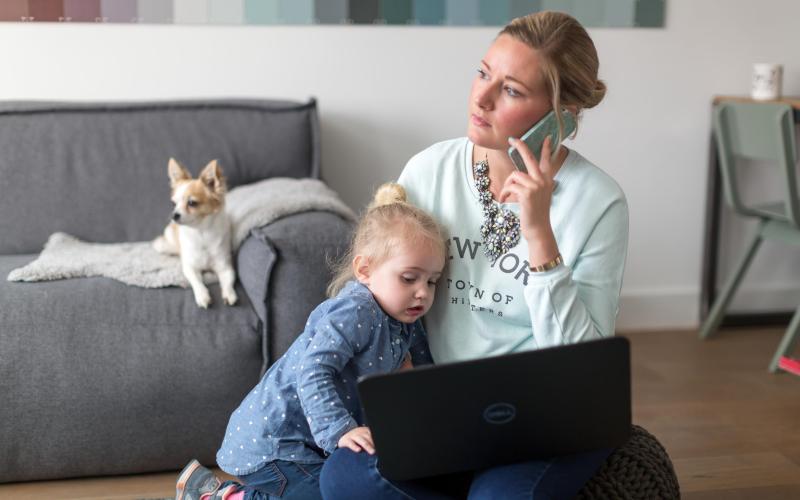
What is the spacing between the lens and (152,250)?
250 cm

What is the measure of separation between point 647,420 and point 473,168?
126 cm

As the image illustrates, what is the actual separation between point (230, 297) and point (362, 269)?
0.71 metres

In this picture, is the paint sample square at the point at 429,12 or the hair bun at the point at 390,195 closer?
the hair bun at the point at 390,195

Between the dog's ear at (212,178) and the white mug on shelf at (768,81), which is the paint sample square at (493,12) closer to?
the white mug on shelf at (768,81)

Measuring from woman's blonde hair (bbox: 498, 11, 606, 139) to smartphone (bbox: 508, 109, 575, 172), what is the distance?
0.04 ft

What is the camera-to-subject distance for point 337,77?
3129 millimetres

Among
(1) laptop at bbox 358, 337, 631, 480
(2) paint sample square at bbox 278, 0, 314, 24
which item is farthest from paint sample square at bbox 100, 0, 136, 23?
(1) laptop at bbox 358, 337, 631, 480

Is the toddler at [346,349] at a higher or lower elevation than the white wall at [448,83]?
lower

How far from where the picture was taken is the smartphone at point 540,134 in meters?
1.50

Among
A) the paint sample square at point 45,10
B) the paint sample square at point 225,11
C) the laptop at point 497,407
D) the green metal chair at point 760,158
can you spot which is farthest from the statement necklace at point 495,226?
the paint sample square at point 45,10

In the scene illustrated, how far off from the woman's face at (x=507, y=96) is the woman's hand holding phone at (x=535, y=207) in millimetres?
91

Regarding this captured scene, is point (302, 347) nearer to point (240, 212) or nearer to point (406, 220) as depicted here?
point (406, 220)

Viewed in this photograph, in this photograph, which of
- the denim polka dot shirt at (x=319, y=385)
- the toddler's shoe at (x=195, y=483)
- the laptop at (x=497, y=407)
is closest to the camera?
the laptop at (x=497, y=407)

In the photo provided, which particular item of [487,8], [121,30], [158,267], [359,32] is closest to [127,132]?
[121,30]
